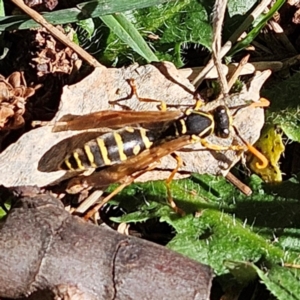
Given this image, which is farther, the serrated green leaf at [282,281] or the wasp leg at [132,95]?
the wasp leg at [132,95]

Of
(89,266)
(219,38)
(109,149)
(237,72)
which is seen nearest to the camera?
(89,266)

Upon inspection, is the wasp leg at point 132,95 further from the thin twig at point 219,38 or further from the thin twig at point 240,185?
the thin twig at point 240,185

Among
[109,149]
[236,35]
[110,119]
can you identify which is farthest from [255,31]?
[109,149]

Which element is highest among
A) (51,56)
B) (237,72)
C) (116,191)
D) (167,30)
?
(51,56)

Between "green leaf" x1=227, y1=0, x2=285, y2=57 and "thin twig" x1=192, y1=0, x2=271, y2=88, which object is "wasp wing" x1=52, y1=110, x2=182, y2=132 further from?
"green leaf" x1=227, y1=0, x2=285, y2=57

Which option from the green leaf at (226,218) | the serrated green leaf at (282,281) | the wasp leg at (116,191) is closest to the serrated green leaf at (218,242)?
the green leaf at (226,218)

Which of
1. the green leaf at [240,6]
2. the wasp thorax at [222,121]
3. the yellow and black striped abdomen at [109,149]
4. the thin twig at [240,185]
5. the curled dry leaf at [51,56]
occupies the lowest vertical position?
the thin twig at [240,185]

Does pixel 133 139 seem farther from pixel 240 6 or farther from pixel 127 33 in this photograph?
pixel 240 6
